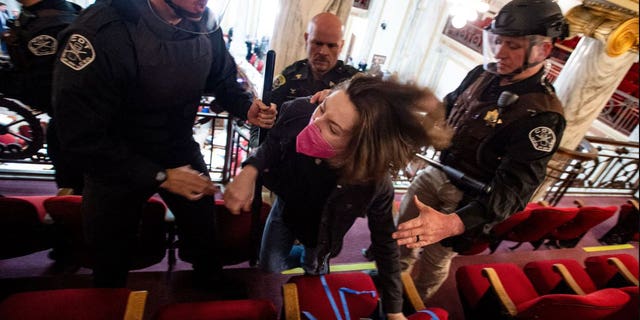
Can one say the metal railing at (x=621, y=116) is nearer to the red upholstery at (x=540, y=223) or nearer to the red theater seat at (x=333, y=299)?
the red upholstery at (x=540, y=223)

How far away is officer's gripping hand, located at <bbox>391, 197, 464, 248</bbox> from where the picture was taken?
1.22 meters

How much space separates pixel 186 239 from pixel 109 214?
1.51ft

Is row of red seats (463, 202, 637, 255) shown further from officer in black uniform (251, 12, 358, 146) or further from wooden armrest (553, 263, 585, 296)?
officer in black uniform (251, 12, 358, 146)

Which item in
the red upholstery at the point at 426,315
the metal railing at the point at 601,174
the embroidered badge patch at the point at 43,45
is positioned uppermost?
the embroidered badge patch at the point at 43,45

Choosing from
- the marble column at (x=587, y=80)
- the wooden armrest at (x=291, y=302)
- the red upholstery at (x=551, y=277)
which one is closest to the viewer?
the wooden armrest at (x=291, y=302)

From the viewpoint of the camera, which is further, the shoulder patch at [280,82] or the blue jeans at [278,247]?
the shoulder patch at [280,82]

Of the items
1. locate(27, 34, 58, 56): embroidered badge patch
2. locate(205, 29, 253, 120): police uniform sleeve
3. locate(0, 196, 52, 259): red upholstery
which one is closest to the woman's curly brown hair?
locate(205, 29, 253, 120): police uniform sleeve

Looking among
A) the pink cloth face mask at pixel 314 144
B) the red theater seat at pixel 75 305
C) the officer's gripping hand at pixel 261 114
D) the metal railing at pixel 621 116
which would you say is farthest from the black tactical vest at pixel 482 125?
the metal railing at pixel 621 116

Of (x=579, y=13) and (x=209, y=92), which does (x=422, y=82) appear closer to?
(x=209, y=92)

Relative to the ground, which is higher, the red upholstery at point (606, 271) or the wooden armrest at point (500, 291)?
the wooden armrest at point (500, 291)

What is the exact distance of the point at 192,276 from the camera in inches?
82.4

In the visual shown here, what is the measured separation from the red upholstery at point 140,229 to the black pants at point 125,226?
0.39 ft

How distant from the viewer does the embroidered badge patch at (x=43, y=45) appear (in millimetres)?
1631

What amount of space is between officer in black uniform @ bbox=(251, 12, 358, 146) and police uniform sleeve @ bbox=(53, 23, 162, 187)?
1.05 metres
